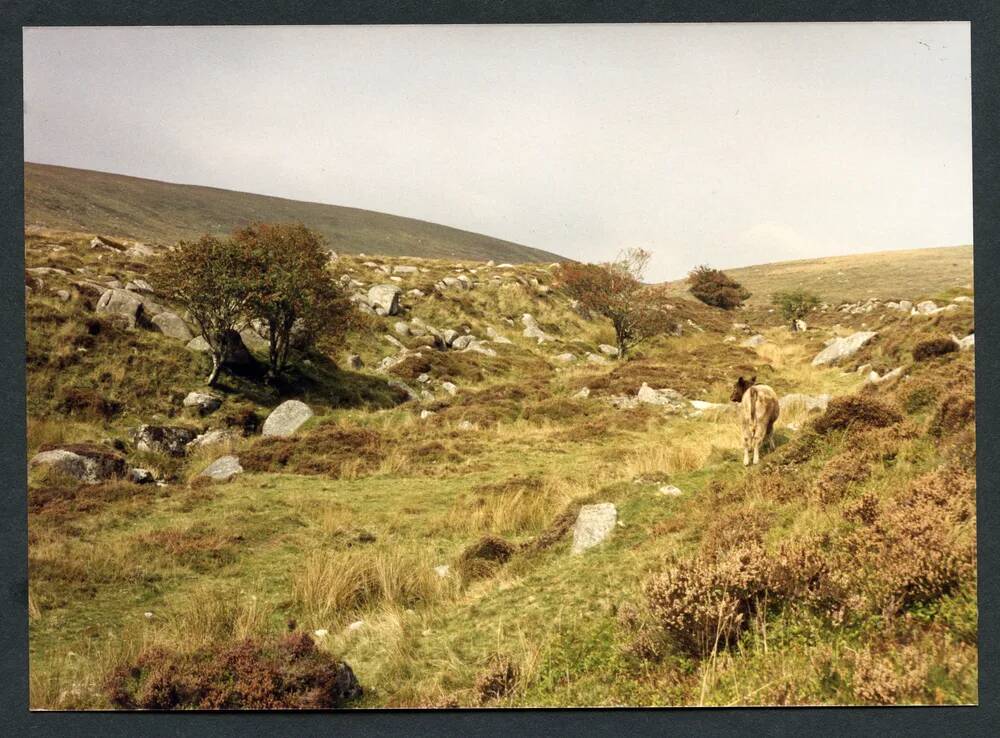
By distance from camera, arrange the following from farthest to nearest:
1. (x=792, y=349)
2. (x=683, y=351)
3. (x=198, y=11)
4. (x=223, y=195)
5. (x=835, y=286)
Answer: (x=683, y=351), (x=792, y=349), (x=835, y=286), (x=223, y=195), (x=198, y=11)

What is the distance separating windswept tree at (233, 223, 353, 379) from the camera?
1177cm

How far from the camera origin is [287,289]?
1260 centimetres

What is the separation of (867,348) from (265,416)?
1316 centimetres

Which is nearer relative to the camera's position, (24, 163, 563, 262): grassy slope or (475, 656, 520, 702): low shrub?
(475, 656, 520, 702): low shrub

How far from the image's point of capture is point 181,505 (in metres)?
8.16

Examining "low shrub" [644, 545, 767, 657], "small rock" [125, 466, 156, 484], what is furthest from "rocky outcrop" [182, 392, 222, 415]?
"low shrub" [644, 545, 767, 657]

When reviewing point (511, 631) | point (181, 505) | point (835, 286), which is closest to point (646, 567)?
point (511, 631)

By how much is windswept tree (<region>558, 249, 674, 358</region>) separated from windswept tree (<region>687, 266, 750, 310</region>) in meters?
1.49

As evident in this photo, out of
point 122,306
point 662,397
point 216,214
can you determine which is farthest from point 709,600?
point 122,306

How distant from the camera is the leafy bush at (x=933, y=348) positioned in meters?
8.10

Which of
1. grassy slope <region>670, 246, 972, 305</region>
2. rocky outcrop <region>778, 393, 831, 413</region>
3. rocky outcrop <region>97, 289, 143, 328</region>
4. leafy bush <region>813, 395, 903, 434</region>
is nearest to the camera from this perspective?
leafy bush <region>813, 395, 903, 434</region>

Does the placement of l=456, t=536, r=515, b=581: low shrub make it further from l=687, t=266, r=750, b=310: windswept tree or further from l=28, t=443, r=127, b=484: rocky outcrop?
l=687, t=266, r=750, b=310: windswept tree

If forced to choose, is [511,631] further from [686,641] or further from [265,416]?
[265,416]

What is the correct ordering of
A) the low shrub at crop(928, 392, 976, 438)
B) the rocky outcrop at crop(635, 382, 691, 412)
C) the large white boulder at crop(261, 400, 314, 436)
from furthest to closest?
the rocky outcrop at crop(635, 382, 691, 412) → the large white boulder at crop(261, 400, 314, 436) → the low shrub at crop(928, 392, 976, 438)
